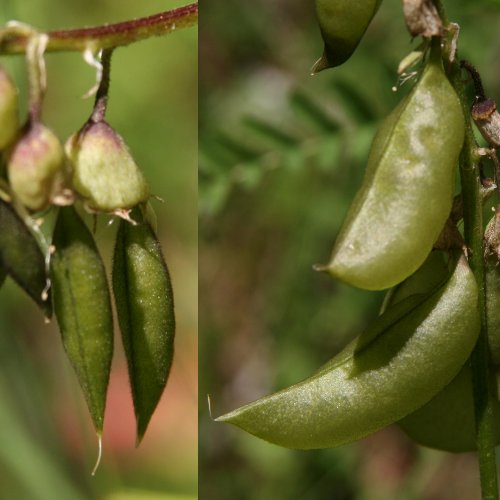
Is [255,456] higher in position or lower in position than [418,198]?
lower

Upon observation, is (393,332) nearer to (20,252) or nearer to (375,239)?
(375,239)

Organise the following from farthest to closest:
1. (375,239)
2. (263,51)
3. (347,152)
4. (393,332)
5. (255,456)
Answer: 1. (263,51)
2. (255,456)
3. (347,152)
4. (393,332)
5. (375,239)

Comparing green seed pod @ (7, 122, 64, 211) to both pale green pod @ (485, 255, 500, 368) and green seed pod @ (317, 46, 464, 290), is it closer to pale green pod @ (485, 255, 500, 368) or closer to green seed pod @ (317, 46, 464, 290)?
green seed pod @ (317, 46, 464, 290)

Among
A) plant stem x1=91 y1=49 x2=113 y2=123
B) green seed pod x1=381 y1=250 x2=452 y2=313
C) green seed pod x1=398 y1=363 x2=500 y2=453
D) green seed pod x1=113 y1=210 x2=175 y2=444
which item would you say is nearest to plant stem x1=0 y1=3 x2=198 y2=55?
plant stem x1=91 y1=49 x2=113 y2=123

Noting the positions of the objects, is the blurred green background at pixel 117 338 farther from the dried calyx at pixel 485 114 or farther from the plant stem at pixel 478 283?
the dried calyx at pixel 485 114

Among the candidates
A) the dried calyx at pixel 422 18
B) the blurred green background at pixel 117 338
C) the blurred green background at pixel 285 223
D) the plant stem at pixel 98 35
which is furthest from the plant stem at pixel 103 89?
the blurred green background at pixel 117 338

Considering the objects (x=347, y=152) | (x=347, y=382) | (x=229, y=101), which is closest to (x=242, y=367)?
(x=229, y=101)
